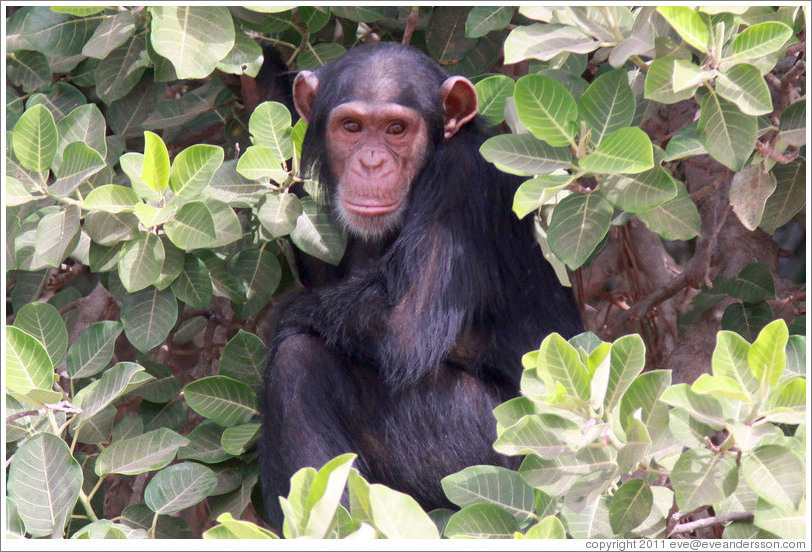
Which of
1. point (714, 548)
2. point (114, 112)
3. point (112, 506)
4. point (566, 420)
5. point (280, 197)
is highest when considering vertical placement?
point (114, 112)

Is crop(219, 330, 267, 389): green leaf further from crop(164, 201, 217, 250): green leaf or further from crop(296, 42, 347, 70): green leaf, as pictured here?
crop(296, 42, 347, 70): green leaf

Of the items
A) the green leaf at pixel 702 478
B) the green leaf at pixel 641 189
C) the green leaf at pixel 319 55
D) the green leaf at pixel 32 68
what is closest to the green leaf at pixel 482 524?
the green leaf at pixel 702 478

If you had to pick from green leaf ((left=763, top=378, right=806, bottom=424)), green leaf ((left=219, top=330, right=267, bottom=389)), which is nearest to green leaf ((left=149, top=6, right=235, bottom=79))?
green leaf ((left=219, top=330, right=267, bottom=389))

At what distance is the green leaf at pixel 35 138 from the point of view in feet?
10.3

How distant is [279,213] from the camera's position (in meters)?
3.53

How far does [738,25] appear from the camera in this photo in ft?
9.43

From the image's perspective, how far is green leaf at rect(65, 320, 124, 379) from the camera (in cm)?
346

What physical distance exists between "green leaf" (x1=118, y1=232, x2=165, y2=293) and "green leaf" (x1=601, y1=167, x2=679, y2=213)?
1.47 metres

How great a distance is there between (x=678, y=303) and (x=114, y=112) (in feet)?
9.73

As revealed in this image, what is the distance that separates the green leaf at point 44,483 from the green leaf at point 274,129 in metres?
1.23

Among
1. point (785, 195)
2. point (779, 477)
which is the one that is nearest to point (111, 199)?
point (779, 477)

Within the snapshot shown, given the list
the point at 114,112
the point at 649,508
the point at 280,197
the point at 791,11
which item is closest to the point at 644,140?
the point at 791,11

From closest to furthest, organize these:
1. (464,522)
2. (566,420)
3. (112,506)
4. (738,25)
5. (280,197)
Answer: (566,420) → (464,522) → (738,25) → (280,197) → (112,506)

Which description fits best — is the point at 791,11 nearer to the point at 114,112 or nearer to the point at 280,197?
the point at 280,197
